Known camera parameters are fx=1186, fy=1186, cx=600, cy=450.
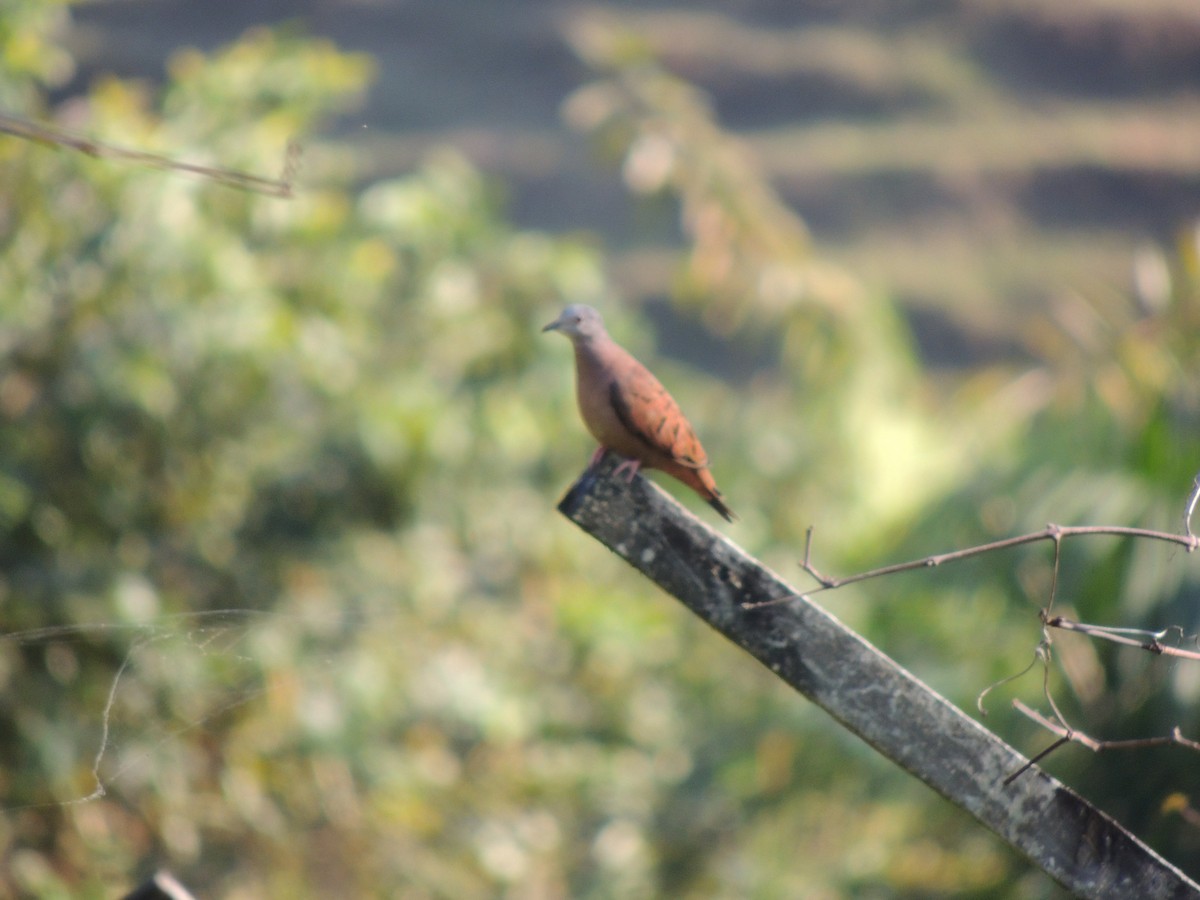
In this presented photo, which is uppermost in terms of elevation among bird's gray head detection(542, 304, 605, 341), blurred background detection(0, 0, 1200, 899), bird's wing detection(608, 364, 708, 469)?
bird's gray head detection(542, 304, 605, 341)

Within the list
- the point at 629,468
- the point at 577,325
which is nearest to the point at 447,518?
the point at 577,325

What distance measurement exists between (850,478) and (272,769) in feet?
13.8

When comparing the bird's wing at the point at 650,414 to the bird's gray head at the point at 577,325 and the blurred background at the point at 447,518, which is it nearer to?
the bird's gray head at the point at 577,325

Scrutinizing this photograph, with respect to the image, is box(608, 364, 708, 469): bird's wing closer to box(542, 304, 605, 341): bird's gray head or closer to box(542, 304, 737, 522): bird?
box(542, 304, 737, 522): bird

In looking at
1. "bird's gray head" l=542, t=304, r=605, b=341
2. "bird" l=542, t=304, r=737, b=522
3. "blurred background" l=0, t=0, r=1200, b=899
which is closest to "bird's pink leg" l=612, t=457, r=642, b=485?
"bird" l=542, t=304, r=737, b=522

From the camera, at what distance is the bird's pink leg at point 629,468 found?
5.10ft

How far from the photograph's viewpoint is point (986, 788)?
146 cm

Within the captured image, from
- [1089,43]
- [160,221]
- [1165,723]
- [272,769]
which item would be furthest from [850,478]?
[1089,43]

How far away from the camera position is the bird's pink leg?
5.10 ft

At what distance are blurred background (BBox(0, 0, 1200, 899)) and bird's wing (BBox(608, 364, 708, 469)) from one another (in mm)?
755

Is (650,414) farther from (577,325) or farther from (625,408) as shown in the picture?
(577,325)

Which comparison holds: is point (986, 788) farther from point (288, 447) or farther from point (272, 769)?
point (272, 769)

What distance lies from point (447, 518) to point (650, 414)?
416 centimetres

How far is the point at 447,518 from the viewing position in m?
5.99
